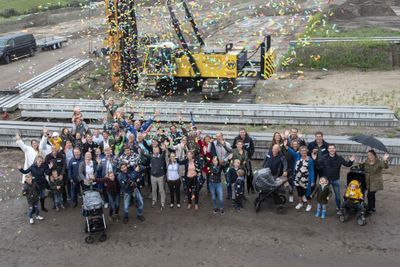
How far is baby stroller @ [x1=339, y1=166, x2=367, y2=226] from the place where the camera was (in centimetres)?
986

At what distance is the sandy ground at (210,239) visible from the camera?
8.94 meters

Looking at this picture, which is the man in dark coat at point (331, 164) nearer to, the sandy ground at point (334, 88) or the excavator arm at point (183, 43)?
the sandy ground at point (334, 88)

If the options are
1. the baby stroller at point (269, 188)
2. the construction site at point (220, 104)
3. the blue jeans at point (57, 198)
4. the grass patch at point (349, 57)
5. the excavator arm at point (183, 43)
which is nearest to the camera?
the construction site at point (220, 104)

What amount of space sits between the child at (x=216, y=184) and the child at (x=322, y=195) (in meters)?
2.21

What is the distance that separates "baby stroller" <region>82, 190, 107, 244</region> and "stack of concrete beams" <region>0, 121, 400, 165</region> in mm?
5501

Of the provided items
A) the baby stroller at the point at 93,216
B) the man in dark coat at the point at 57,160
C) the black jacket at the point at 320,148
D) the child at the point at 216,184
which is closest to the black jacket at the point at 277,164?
the black jacket at the point at 320,148

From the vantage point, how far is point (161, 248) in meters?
9.41

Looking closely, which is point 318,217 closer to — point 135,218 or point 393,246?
point 393,246

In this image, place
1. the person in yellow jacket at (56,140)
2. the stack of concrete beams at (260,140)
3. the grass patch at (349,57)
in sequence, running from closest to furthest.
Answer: the person in yellow jacket at (56,140)
the stack of concrete beams at (260,140)
the grass patch at (349,57)

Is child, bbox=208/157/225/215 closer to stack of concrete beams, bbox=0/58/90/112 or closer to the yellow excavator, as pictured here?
the yellow excavator

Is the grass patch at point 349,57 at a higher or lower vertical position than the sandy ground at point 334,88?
higher

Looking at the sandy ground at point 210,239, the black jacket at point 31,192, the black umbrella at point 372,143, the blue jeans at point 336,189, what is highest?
the black umbrella at point 372,143

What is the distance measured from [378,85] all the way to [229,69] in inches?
291

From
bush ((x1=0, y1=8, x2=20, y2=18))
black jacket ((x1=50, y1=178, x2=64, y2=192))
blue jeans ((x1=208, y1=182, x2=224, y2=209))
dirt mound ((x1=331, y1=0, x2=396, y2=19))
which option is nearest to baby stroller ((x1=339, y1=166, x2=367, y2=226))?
blue jeans ((x1=208, y1=182, x2=224, y2=209))
